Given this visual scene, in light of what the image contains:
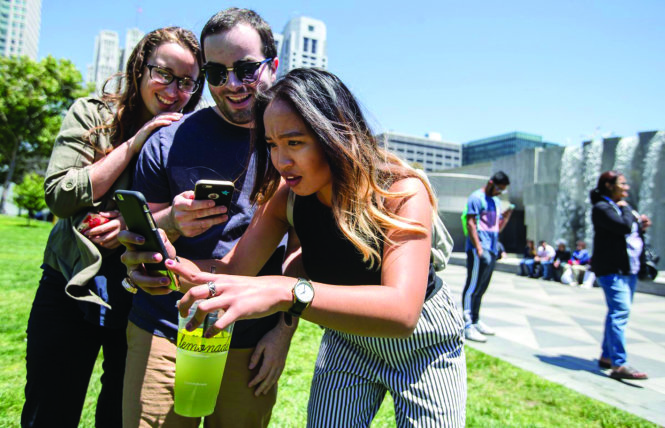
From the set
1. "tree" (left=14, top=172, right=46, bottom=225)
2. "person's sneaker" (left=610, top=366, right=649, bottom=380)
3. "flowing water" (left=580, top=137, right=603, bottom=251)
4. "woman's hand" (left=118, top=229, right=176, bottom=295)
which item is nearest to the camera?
"woman's hand" (left=118, top=229, right=176, bottom=295)

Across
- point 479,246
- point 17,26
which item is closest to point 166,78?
point 479,246

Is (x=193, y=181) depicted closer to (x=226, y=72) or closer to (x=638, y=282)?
(x=226, y=72)

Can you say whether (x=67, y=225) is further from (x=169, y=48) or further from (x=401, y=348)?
(x=401, y=348)

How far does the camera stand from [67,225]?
89.2 inches

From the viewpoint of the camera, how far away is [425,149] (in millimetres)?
2998

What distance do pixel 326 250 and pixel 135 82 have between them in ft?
4.37

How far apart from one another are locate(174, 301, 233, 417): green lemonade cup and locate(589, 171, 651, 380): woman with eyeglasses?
15.8ft

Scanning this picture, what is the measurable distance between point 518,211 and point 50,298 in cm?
2793

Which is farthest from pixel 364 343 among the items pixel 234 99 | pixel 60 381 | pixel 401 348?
pixel 60 381

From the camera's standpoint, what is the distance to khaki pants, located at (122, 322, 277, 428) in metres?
1.86

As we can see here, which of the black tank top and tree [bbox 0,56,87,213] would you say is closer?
the black tank top

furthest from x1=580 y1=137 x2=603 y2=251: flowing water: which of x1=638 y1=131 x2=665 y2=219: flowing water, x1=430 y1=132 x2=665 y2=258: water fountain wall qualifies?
x1=638 y1=131 x2=665 y2=219: flowing water

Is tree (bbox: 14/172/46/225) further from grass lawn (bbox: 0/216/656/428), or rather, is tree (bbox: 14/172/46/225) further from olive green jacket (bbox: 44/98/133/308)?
olive green jacket (bbox: 44/98/133/308)

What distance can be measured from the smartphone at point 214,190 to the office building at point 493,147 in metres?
139
